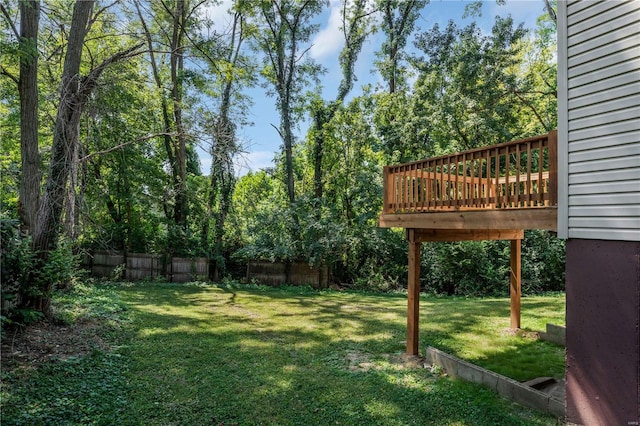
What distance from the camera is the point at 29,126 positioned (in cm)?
582

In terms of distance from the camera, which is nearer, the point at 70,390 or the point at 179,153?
the point at 70,390

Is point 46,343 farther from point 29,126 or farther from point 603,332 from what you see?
point 603,332

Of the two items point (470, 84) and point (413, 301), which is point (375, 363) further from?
point (470, 84)

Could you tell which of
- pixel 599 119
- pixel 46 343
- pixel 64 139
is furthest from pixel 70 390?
pixel 599 119

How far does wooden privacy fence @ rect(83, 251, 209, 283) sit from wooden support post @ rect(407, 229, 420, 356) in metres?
9.19

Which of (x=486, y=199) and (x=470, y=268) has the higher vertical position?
(x=486, y=199)

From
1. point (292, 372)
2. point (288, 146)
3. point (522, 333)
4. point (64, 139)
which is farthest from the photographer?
point (288, 146)

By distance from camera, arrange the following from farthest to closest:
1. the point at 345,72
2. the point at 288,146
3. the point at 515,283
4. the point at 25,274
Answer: the point at 345,72 → the point at 288,146 → the point at 515,283 → the point at 25,274

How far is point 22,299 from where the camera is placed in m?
5.23

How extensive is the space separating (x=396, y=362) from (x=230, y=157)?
5233 millimetres

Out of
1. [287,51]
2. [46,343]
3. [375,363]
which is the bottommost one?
[375,363]

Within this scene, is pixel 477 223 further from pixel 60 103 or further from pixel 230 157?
pixel 60 103

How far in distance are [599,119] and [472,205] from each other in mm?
1698

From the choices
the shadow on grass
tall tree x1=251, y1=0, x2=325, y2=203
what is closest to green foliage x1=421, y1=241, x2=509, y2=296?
the shadow on grass
